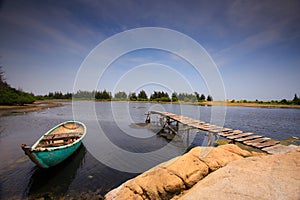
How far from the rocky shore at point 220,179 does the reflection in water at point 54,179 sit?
268 cm

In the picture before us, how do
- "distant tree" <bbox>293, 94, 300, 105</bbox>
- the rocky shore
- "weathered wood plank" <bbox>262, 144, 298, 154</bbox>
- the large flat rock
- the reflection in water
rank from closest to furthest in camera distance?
the large flat rock, the rocky shore, the reflection in water, "weathered wood plank" <bbox>262, 144, 298, 154</bbox>, "distant tree" <bbox>293, 94, 300, 105</bbox>

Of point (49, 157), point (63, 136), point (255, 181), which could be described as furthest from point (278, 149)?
point (63, 136)

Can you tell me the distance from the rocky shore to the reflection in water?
2.68 meters

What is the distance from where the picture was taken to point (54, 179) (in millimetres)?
7105

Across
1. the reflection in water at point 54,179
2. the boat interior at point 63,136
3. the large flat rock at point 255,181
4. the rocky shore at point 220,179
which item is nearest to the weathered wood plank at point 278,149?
the rocky shore at point 220,179

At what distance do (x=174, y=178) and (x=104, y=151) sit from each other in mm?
7651

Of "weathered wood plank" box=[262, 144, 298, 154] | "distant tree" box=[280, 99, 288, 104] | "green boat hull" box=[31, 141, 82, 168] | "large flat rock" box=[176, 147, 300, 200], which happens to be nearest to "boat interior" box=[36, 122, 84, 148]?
"green boat hull" box=[31, 141, 82, 168]

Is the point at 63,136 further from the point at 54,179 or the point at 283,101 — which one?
the point at 283,101

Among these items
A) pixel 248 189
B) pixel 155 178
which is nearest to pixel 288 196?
pixel 248 189

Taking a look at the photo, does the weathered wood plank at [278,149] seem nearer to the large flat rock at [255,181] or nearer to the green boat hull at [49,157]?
the large flat rock at [255,181]

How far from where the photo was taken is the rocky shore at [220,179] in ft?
11.3

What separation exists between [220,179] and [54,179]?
7475 millimetres

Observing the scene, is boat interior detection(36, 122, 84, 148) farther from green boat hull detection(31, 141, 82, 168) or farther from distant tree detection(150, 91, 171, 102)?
distant tree detection(150, 91, 171, 102)

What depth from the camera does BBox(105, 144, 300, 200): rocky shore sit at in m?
3.46
